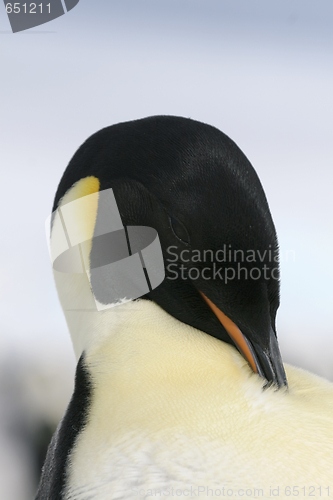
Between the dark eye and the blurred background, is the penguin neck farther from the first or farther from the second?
the blurred background

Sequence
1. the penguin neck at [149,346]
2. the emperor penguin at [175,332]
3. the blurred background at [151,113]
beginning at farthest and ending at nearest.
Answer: the blurred background at [151,113]
the penguin neck at [149,346]
the emperor penguin at [175,332]

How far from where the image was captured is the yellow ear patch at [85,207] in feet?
2.27

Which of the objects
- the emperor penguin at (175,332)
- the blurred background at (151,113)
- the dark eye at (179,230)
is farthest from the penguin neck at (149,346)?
the blurred background at (151,113)

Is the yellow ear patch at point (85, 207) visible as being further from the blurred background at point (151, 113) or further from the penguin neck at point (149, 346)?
the blurred background at point (151, 113)

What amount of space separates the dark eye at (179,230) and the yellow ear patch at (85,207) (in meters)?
0.13

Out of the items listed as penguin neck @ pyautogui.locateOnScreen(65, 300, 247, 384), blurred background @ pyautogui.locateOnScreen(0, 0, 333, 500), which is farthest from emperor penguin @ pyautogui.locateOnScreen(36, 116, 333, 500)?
blurred background @ pyautogui.locateOnScreen(0, 0, 333, 500)

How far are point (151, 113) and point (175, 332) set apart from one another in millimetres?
2882

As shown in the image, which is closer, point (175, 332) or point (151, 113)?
point (175, 332)

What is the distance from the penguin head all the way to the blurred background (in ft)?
4.35

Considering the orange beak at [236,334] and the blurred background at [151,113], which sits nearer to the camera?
the orange beak at [236,334]

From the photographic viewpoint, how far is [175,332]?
668mm

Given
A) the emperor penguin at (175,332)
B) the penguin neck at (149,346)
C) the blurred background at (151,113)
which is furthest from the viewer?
the blurred background at (151,113)

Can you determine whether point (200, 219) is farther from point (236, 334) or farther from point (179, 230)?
point (236, 334)

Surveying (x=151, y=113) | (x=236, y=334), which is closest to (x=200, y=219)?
(x=236, y=334)
